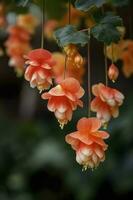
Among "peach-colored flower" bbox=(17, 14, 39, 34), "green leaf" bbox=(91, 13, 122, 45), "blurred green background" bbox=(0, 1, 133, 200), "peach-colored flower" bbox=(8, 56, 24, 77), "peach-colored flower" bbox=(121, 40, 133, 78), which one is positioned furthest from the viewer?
"blurred green background" bbox=(0, 1, 133, 200)

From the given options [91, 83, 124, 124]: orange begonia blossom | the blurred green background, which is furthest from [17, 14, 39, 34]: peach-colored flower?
[91, 83, 124, 124]: orange begonia blossom

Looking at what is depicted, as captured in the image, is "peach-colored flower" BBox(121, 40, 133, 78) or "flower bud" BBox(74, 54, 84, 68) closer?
"flower bud" BBox(74, 54, 84, 68)

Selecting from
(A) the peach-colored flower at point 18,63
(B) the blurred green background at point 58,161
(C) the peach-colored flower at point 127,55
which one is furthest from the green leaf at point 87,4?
(B) the blurred green background at point 58,161

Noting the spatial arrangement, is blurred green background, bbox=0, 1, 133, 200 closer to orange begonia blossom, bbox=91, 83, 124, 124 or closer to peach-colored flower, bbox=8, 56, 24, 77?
peach-colored flower, bbox=8, 56, 24, 77

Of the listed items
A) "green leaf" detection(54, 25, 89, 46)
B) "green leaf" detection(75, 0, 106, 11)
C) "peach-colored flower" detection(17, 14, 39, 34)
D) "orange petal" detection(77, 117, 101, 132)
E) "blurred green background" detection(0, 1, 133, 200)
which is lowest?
"blurred green background" detection(0, 1, 133, 200)

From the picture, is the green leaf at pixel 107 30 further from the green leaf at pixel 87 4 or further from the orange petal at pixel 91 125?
the orange petal at pixel 91 125

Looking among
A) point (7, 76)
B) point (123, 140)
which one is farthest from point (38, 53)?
point (7, 76)
